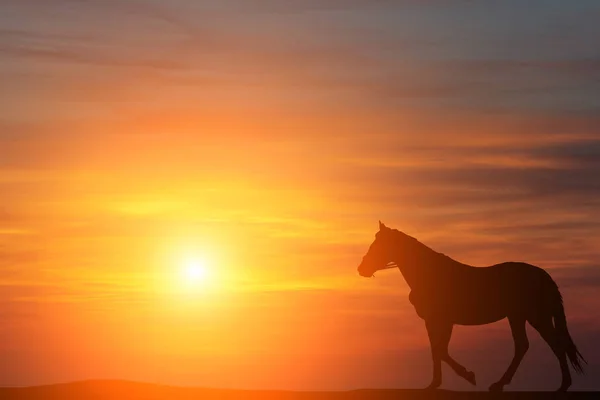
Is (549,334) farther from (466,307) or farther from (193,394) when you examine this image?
(193,394)

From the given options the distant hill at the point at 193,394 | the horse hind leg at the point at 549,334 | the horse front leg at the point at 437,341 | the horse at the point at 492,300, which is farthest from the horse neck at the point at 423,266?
the distant hill at the point at 193,394

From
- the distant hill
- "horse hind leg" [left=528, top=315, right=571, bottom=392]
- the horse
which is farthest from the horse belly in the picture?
the distant hill

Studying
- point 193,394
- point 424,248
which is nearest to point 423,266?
point 424,248

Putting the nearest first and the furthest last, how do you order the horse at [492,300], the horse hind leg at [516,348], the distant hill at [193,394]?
the distant hill at [193,394] < the horse hind leg at [516,348] < the horse at [492,300]

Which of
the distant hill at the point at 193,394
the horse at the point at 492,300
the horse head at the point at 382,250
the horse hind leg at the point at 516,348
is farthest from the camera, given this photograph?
the horse head at the point at 382,250

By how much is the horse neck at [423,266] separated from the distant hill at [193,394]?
246 centimetres

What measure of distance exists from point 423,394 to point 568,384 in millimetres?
3043

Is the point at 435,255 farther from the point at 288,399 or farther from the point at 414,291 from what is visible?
the point at 288,399

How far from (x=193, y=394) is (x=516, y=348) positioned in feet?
22.7

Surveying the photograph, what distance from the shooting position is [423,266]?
2006 cm

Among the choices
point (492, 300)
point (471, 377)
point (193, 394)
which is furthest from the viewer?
point (193, 394)

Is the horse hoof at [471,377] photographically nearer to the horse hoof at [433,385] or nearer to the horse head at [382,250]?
the horse hoof at [433,385]

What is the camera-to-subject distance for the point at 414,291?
2000 cm

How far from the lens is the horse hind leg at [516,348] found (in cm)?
1877
